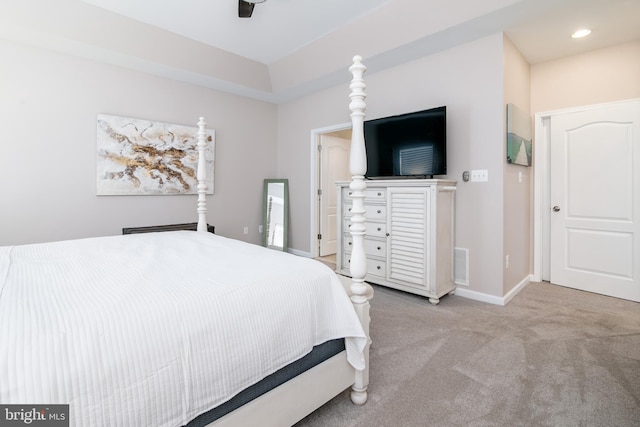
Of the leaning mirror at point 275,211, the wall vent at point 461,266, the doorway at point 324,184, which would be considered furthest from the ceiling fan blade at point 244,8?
the wall vent at point 461,266

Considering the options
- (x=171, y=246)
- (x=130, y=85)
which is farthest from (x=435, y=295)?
(x=130, y=85)

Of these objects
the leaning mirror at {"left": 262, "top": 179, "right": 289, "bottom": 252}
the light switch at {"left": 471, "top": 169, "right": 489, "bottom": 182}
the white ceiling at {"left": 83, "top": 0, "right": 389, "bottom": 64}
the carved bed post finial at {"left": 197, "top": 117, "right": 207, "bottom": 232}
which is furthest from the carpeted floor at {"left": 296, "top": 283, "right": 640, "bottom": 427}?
the white ceiling at {"left": 83, "top": 0, "right": 389, "bottom": 64}

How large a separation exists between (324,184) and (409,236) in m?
2.14

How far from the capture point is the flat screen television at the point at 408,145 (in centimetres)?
308

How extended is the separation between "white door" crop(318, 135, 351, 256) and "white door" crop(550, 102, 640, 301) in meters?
2.86

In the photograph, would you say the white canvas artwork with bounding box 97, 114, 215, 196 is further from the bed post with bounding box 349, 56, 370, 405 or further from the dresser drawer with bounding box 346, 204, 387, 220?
the bed post with bounding box 349, 56, 370, 405

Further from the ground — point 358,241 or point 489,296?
point 358,241

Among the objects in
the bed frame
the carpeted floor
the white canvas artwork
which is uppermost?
the white canvas artwork

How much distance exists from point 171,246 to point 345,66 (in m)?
2.83

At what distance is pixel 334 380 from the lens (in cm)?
146

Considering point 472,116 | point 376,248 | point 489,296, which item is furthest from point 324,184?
point 489,296

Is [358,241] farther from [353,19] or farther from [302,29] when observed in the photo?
[302,29]

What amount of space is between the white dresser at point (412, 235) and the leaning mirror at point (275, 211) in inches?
80.7

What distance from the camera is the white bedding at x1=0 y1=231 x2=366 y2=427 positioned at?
0.76m
